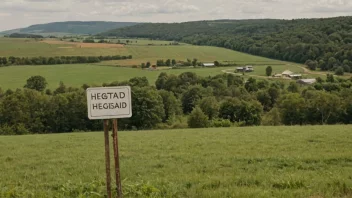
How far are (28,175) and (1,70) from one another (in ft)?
388

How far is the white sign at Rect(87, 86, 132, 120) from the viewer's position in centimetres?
705

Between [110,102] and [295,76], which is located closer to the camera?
[110,102]

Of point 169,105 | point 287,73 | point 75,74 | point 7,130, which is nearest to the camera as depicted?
point 7,130

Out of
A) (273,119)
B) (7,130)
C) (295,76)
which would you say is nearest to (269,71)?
(295,76)

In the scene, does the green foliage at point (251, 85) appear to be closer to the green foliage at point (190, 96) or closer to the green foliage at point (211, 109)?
the green foliage at point (190, 96)

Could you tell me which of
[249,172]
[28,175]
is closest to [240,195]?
[249,172]

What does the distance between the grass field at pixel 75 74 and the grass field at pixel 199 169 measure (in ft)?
266

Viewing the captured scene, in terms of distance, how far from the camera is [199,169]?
1202 cm

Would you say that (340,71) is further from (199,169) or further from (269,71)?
(199,169)

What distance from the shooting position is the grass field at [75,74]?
99.6 meters

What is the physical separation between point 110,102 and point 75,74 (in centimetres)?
10974

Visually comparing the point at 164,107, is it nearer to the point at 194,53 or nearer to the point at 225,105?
the point at 225,105

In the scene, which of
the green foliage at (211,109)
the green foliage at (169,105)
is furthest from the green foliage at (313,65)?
the green foliage at (211,109)

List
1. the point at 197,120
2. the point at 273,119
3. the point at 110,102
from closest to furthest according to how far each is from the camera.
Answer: the point at 110,102 → the point at 197,120 → the point at 273,119
